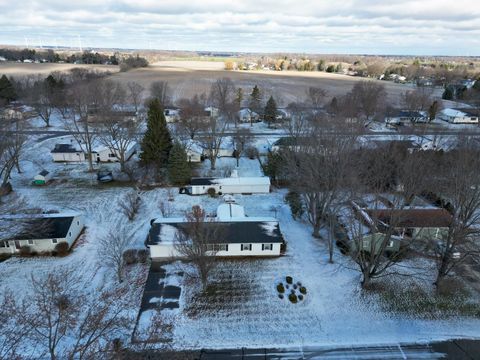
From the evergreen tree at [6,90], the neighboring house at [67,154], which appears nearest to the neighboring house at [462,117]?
the neighboring house at [67,154]

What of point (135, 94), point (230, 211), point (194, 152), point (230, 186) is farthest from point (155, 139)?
point (135, 94)

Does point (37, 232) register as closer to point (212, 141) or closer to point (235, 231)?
point (235, 231)

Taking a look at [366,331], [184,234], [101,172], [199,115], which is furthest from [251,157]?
[366,331]

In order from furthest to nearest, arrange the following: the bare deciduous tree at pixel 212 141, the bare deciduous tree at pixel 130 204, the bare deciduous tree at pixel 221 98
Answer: the bare deciduous tree at pixel 221 98, the bare deciduous tree at pixel 212 141, the bare deciduous tree at pixel 130 204

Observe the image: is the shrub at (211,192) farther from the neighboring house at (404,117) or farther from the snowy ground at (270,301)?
the neighboring house at (404,117)

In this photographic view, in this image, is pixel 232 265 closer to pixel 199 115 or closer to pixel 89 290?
pixel 89 290
